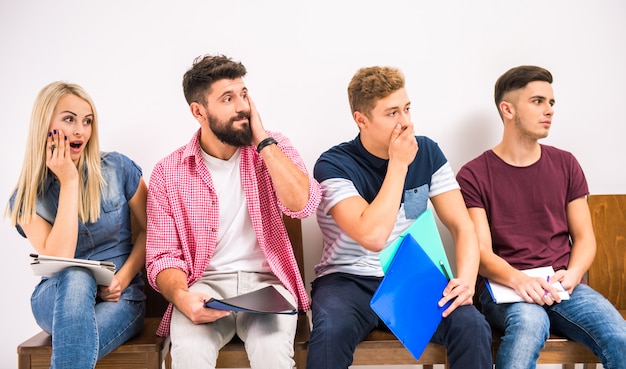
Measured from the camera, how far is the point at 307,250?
2.64 metres

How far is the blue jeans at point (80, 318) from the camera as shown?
5.65 ft

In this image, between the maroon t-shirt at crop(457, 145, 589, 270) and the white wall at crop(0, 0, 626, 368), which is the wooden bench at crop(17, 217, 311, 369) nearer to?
the white wall at crop(0, 0, 626, 368)

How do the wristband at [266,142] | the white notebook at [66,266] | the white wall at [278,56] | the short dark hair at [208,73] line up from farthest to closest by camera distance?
the white wall at [278,56]
the short dark hair at [208,73]
the wristband at [266,142]
the white notebook at [66,266]

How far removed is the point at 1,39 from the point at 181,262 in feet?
4.35

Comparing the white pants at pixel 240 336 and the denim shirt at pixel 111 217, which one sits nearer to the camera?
the white pants at pixel 240 336

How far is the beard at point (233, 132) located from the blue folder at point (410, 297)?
2.20 feet

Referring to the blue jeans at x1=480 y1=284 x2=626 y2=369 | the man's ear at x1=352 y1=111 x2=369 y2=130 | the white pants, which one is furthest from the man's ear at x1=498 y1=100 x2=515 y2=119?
the white pants

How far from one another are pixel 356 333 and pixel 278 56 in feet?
4.11

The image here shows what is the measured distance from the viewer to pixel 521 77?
7.82ft

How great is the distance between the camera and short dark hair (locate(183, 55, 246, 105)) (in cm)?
212

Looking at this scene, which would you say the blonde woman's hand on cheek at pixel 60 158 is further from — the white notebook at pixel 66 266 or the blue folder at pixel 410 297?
the blue folder at pixel 410 297

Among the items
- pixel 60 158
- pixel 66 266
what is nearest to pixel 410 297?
pixel 66 266

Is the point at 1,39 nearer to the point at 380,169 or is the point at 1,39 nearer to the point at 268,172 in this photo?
the point at 268,172

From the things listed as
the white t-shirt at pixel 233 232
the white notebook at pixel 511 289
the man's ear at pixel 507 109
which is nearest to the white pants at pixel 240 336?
the white t-shirt at pixel 233 232
